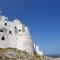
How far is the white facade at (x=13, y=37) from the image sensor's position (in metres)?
91.3

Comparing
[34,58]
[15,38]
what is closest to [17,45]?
[15,38]

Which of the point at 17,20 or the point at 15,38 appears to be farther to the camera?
the point at 17,20

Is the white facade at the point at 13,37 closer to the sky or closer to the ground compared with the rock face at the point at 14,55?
closer to the sky

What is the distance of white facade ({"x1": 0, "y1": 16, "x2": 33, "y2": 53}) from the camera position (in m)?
91.3

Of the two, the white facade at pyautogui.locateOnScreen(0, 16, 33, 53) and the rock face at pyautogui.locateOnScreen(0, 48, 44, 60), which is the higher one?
the white facade at pyautogui.locateOnScreen(0, 16, 33, 53)

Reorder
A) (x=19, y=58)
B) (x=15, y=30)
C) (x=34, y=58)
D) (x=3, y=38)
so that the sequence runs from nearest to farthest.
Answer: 1. (x=19, y=58)
2. (x=34, y=58)
3. (x=3, y=38)
4. (x=15, y=30)

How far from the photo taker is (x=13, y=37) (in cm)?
9412

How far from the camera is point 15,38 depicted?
309 ft

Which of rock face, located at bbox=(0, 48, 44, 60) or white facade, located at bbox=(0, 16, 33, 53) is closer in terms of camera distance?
rock face, located at bbox=(0, 48, 44, 60)

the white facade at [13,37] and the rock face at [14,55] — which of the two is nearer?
the rock face at [14,55]

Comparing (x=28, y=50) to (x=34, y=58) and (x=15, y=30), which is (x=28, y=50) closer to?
(x=34, y=58)

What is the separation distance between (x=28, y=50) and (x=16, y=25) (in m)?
16.1

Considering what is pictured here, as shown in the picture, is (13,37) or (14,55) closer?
(14,55)

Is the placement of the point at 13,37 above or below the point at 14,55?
above
